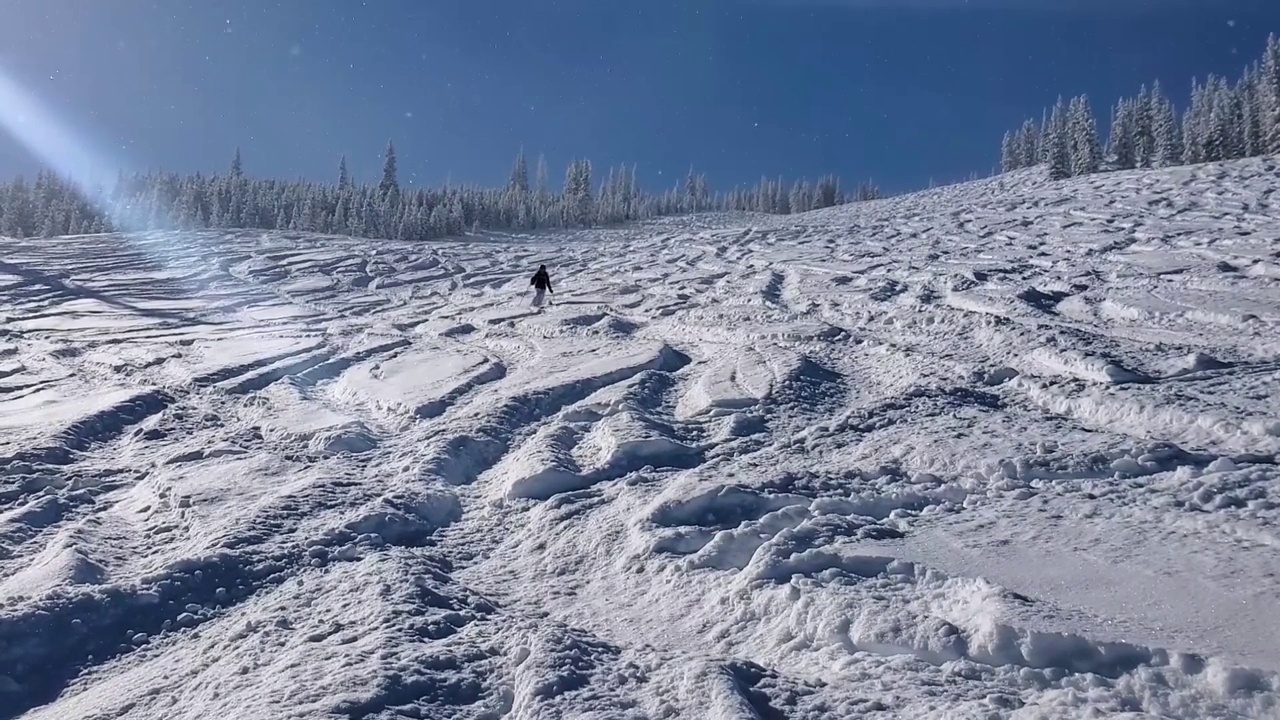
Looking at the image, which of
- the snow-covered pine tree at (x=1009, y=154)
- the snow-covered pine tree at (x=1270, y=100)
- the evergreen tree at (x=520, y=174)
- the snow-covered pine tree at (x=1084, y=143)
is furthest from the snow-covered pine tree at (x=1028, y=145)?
the evergreen tree at (x=520, y=174)

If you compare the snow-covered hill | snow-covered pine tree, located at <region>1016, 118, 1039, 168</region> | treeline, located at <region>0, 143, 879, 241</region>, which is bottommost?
the snow-covered hill

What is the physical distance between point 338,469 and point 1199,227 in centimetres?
2057

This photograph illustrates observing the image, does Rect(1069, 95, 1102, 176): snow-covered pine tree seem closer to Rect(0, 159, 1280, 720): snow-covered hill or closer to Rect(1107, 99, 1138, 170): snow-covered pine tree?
Rect(1107, 99, 1138, 170): snow-covered pine tree

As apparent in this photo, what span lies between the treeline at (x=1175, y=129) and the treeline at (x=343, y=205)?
4366cm

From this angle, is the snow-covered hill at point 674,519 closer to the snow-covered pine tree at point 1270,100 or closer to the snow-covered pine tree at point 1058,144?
the snow-covered pine tree at point 1270,100

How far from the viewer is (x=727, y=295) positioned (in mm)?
15914

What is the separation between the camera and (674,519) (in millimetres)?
5480

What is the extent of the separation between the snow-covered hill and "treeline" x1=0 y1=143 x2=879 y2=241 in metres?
66.5

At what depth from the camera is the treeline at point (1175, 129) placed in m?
51.7

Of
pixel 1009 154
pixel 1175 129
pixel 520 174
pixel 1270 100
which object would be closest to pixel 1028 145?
pixel 1009 154

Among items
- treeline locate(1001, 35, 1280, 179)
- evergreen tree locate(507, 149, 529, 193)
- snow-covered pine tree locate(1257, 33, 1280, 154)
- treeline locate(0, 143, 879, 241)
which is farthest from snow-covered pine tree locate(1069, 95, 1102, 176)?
evergreen tree locate(507, 149, 529, 193)

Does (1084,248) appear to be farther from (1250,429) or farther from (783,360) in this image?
(1250,429)

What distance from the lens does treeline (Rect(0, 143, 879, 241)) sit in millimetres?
75188

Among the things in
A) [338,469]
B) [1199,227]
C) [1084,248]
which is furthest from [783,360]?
[1199,227]
